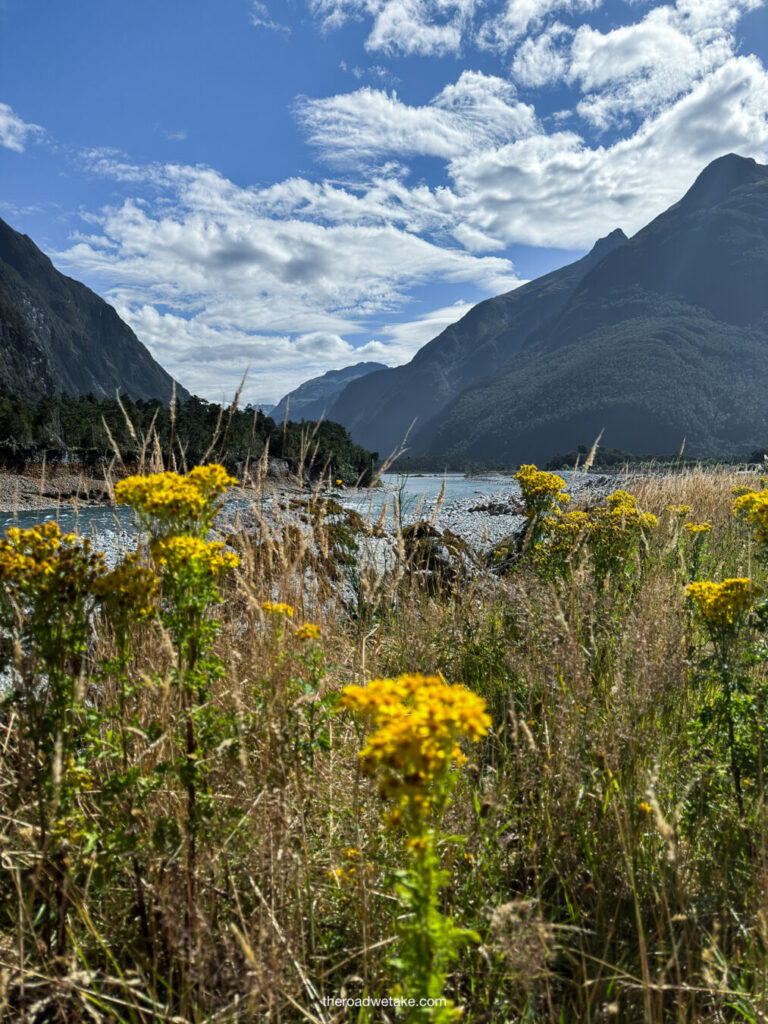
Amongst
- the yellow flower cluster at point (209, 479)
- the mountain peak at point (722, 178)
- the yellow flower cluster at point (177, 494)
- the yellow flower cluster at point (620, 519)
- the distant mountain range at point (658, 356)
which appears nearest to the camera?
the yellow flower cluster at point (177, 494)

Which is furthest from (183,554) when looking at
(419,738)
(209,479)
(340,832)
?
(340,832)

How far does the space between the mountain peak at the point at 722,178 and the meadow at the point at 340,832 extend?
666 ft

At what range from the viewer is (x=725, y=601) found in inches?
75.2

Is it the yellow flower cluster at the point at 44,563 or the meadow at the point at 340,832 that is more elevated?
the yellow flower cluster at the point at 44,563

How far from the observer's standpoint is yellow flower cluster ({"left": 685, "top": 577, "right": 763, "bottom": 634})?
75.0 inches

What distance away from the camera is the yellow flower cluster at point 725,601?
6.25ft

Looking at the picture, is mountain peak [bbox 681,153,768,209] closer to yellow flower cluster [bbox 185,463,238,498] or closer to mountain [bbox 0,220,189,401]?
mountain [bbox 0,220,189,401]

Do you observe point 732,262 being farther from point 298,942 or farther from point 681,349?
point 298,942

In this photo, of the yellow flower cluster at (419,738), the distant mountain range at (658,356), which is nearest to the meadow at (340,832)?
the yellow flower cluster at (419,738)

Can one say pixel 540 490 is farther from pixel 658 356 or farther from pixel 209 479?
pixel 658 356

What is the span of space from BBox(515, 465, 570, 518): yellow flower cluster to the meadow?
133 centimetres

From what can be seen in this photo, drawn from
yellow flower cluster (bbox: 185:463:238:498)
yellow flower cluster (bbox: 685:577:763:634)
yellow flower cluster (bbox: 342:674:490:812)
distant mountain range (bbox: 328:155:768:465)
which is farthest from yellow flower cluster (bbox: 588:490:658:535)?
distant mountain range (bbox: 328:155:768:465)

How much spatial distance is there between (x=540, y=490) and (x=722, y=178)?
212m

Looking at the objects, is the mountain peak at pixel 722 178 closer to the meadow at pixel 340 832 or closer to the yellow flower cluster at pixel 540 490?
the yellow flower cluster at pixel 540 490
